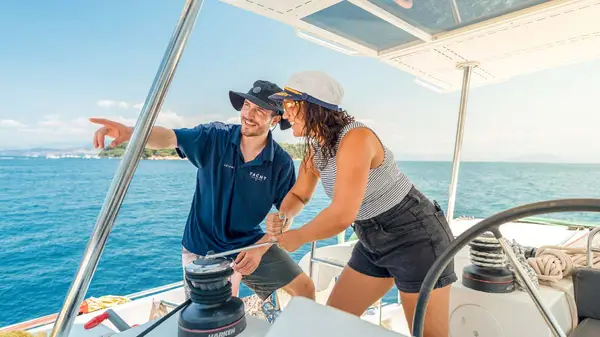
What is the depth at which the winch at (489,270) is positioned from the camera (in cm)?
151

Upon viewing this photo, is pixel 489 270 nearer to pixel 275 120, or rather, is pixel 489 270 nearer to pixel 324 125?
pixel 324 125

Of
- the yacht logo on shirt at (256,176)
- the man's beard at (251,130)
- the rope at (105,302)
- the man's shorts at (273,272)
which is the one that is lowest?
the rope at (105,302)

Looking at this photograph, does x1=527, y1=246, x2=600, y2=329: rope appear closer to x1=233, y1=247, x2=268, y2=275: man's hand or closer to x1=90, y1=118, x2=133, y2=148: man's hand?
x1=233, y1=247, x2=268, y2=275: man's hand

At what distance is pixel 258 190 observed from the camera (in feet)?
6.16

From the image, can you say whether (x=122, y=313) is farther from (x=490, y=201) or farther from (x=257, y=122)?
(x=490, y=201)

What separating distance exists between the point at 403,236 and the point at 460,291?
556 mm

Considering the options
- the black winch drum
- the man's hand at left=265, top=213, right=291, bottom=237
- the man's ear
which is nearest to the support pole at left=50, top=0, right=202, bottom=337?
the black winch drum

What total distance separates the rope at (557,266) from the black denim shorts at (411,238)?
59cm

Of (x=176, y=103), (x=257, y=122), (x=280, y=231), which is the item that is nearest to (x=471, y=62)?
(x=257, y=122)

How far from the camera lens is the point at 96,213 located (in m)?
7.45

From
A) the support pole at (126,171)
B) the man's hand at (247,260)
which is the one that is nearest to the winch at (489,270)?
the man's hand at (247,260)

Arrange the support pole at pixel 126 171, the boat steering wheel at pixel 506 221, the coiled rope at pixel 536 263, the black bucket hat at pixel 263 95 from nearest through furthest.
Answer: the boat steering wheel at pixel 506 221 → the support pole at pixel 126 171 → the coiled rope at pixel 536 263 → the black bucket hat at pixel 263 95

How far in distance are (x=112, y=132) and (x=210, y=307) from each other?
75 centimetres

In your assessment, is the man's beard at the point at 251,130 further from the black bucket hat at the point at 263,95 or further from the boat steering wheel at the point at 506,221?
the boat steering wheel at the point at 506,221
